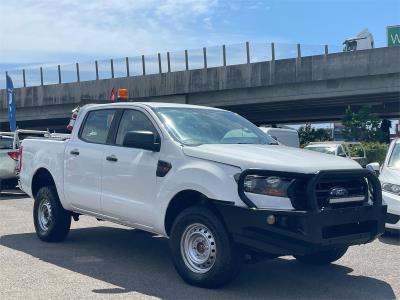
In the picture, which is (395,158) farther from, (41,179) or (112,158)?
(41,179)

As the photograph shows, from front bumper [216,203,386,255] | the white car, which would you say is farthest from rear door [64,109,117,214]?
the white car

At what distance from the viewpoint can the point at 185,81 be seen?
35000mm

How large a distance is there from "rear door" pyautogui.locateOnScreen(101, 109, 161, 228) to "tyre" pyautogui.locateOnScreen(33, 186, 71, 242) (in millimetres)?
1303

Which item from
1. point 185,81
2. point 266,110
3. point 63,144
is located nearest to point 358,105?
point 266,110

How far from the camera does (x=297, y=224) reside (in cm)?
511

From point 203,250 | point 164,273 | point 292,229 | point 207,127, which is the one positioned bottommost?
point 164,273

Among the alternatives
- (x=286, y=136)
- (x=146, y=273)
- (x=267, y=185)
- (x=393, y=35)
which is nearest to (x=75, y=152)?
(x=146, y=273)

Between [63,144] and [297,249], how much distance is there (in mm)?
3911

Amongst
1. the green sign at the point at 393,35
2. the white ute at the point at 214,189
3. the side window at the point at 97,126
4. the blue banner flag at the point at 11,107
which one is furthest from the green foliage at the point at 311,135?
the white ute at the point at 214,189

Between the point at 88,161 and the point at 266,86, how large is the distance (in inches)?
1053

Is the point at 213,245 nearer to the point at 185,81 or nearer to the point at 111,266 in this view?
the point at 111,266

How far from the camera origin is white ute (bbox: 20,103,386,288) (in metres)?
5.20

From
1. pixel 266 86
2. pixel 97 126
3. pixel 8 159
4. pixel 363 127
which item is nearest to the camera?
pixel 97 126

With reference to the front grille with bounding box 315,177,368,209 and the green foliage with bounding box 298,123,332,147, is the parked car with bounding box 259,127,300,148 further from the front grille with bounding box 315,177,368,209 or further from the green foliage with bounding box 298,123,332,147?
the green foliage with bounding box 298,123,332,147
